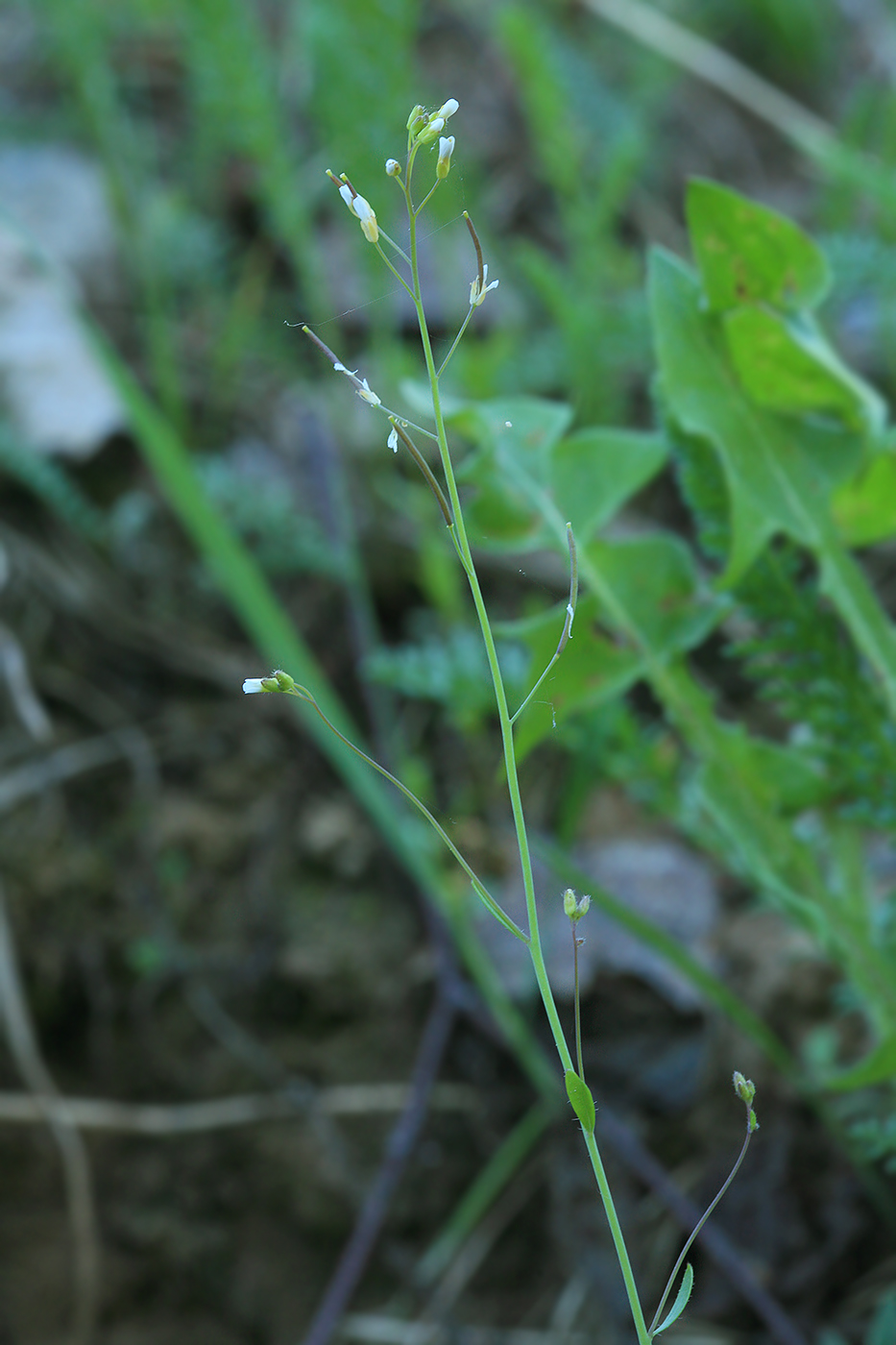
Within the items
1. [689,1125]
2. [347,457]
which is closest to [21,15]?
[347,457]

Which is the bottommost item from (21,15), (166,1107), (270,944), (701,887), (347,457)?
(166,1107)

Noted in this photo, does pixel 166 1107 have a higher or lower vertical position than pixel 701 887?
lower

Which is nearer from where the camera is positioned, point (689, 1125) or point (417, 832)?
point (689, 1125)

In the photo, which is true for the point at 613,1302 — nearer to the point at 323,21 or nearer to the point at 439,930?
Answer: the point at 439,930

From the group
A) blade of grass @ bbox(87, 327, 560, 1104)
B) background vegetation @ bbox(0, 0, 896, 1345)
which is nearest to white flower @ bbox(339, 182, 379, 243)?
background vegetation @ bbox(0, 0, 896, 1345)

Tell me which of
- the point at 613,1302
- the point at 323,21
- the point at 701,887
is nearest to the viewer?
the point at 613,1302

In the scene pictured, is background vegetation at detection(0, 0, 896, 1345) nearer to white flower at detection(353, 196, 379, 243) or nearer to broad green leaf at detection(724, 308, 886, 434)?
broad green leaf at detection(724, 308, 886, 434)

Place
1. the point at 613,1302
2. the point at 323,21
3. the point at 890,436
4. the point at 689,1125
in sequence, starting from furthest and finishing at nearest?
the point at 323,21 → the point at 689,1125 → the point at 613,1302 → the point at 890,436
